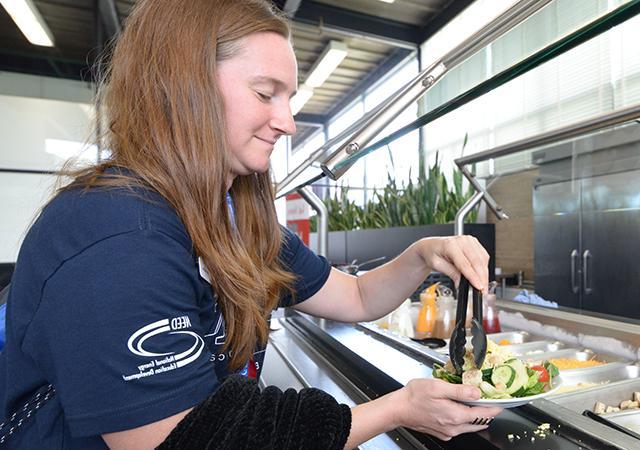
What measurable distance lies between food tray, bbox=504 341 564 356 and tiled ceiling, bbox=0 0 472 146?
112 inches

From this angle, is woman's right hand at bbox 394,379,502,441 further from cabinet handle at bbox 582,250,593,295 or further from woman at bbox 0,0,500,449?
cabinet handle at bbox 582,250,593,295

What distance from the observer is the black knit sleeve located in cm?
59

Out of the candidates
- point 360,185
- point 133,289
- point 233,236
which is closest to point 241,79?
point 233,236

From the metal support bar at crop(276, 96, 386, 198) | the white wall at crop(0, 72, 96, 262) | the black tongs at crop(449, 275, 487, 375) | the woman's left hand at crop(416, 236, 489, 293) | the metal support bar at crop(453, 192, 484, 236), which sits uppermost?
the white wall at crop(0, 72, 96, 262)

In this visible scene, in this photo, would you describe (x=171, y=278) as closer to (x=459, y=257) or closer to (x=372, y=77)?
(x=459, y=257)

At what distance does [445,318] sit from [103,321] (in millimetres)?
1163

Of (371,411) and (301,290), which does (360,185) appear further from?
(371,411)

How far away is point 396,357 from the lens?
1.20 metres

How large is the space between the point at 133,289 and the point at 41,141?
15.3ft

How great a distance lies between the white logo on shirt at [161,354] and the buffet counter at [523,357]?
0.48 meters

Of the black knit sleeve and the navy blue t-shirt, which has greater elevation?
the navy blue t-shirt

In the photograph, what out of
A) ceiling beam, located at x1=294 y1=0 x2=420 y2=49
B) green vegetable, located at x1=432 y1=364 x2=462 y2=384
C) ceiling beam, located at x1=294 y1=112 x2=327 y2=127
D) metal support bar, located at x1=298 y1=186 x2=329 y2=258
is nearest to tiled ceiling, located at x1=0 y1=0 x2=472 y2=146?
ceiling beam, located at x1=294 y1=0 x2=420 y2=49

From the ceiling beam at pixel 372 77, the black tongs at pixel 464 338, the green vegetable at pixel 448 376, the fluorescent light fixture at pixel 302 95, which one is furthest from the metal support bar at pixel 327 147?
the fluorescent light fixture at pixel 302 95

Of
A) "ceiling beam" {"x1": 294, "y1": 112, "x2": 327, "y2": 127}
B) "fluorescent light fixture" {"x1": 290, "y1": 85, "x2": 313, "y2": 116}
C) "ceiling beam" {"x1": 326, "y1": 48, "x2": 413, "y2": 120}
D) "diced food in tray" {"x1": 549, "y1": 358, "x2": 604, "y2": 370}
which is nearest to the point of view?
"diced food in tray" {"x1": 549, "y1": 358, "x2": 604, "y2": 370}
